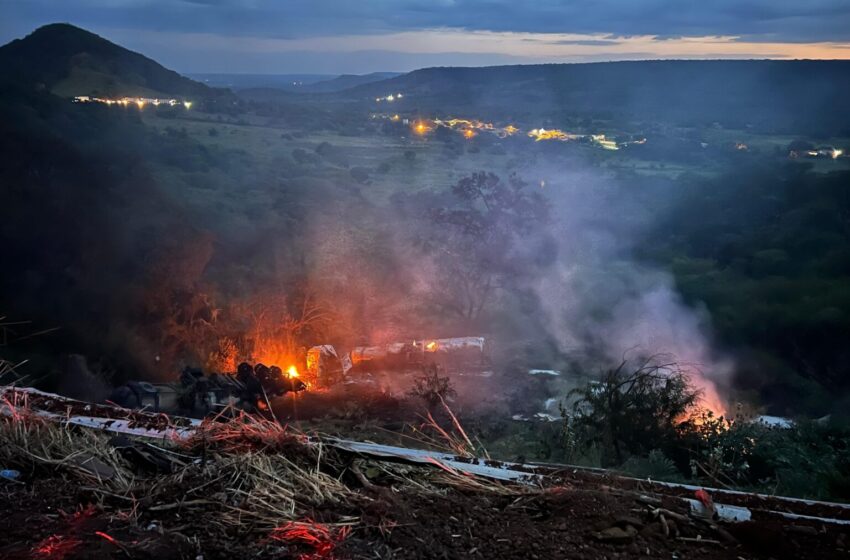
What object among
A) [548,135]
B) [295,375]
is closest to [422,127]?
[548,135]

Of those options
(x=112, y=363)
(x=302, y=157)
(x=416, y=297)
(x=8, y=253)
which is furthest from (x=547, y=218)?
(x=302, y=157)

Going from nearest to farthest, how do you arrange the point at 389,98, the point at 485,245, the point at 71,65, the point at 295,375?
the point at 295,375 < the point at 485,245 < the point at 71,65 < the point at 389,98

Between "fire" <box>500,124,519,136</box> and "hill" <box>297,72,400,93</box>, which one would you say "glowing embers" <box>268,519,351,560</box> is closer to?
"fire" <box>500,124,519,136</box>

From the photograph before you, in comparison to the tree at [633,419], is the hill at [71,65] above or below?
above

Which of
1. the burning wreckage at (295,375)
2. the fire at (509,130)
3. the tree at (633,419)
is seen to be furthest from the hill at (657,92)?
the tree at (633,419)

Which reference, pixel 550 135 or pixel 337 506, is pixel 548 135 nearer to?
pixel 550 135

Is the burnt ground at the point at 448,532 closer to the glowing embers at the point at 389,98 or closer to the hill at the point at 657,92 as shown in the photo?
the hill at the point at 657,92
